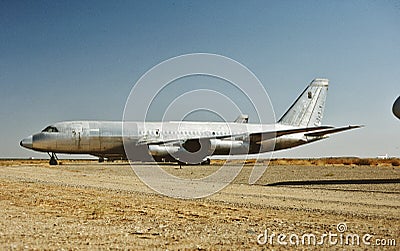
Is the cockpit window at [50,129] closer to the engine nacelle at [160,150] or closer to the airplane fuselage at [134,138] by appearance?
the airplane fuselage at [134,138]

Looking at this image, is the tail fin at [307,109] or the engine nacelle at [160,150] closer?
the engine nacelle at [160,150]

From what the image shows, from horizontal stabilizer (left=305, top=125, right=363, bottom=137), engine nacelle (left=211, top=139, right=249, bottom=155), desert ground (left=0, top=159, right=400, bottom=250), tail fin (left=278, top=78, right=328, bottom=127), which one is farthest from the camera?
tail fin (left=278, top=78, right=328, bottom=127)

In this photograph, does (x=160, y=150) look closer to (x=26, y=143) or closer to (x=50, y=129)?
(x=50, y=129)

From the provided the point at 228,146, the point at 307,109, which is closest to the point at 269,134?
the point at 228,146

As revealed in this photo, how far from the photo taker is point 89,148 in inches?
1510

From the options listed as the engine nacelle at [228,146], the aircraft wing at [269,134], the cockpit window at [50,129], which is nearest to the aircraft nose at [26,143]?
the cockpit window at [50,129]

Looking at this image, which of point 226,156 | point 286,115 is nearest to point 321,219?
point 226,156

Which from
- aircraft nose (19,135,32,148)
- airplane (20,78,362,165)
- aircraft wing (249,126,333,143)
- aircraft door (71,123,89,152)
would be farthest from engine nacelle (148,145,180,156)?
aircraft nose (19,135,32,148)

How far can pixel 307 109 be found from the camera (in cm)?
4916

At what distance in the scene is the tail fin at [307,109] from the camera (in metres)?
48.8

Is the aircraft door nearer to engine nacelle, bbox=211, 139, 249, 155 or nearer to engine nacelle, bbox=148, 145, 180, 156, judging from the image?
engine nacelle, bbox=148, 145, 180, 156

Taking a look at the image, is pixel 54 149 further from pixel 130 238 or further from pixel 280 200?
pixel 130 238

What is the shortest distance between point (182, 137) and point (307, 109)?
1443 cm

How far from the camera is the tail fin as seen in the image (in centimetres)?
4881
